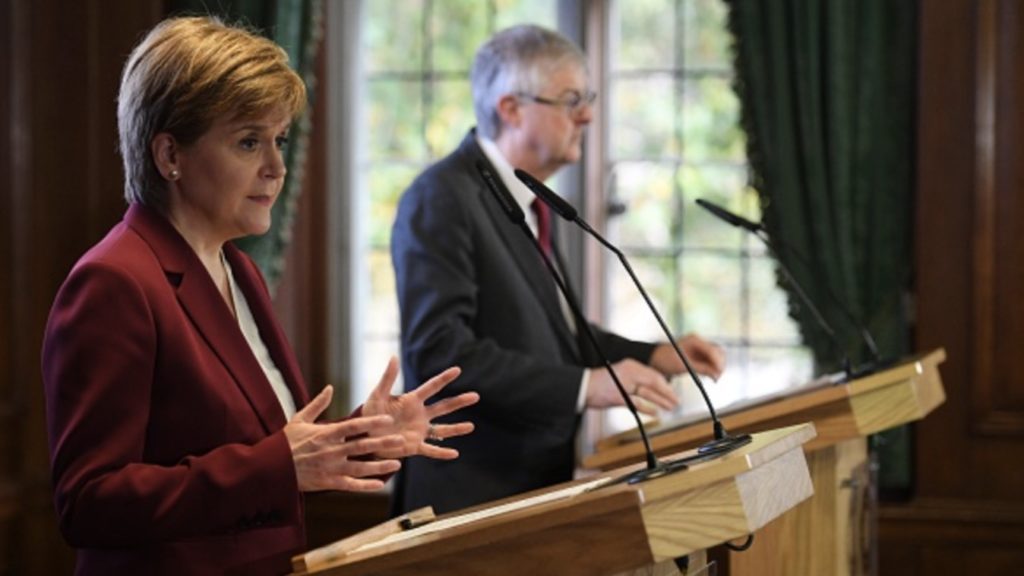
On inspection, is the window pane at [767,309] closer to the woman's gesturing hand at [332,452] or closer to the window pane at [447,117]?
the window pane at [447,117]

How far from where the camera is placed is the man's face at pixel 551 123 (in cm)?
346

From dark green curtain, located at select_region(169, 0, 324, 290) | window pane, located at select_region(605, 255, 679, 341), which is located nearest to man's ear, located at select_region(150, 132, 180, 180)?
dark green curtain, located at select_region(169, 0, 324, 290)

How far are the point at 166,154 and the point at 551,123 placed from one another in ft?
4.81

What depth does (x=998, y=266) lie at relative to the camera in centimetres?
448

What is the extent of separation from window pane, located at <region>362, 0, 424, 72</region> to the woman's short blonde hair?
2.89 m

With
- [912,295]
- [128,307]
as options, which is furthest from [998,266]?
[128,307]

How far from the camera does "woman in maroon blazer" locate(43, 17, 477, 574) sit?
6.25 ft

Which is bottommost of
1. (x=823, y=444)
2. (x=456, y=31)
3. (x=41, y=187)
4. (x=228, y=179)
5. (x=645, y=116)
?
(x=823, y=444)

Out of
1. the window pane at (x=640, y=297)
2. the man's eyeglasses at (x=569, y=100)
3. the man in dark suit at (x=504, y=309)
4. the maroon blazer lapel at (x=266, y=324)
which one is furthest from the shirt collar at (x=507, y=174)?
the window pane at (x=640, y=297)

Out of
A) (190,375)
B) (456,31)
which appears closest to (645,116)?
(456,31)

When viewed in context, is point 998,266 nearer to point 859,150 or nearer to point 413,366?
point 859,150

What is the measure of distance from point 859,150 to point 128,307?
3019mm

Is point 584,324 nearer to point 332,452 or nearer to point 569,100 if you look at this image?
point 332,452

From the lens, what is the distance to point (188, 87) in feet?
6.84
